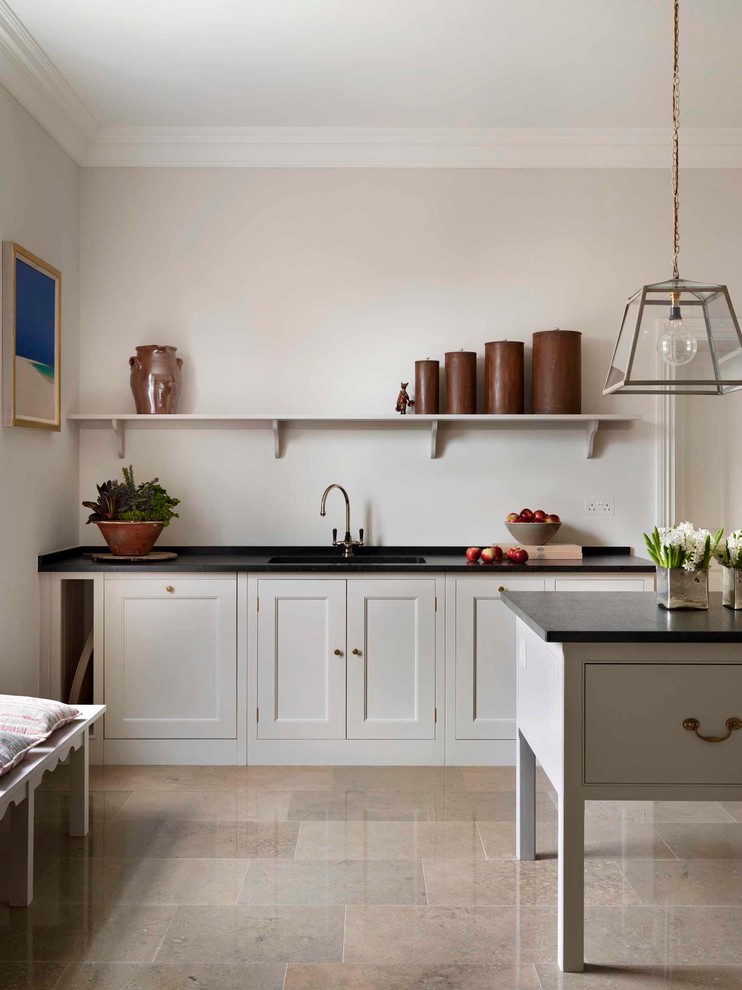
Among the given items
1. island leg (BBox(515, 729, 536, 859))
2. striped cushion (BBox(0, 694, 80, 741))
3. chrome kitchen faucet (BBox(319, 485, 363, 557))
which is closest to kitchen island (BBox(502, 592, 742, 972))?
island leg (BBox(515, 729, 536, 859))

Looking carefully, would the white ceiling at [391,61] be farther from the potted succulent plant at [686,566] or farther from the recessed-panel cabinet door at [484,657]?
the recessed-panel cabinet door at [484,657]

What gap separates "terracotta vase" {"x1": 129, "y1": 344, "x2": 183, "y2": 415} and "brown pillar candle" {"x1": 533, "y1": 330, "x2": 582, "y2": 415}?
1739 millimetres

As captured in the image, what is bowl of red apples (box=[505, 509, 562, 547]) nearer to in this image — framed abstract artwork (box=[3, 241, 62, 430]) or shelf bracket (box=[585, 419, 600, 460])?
shelf bracket (box=[585, 419, 600, 460])

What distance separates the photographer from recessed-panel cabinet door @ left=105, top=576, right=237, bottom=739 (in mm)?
3936

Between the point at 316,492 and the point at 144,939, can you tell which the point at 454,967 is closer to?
the point at 144,939

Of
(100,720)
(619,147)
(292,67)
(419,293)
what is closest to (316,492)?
(419,293)

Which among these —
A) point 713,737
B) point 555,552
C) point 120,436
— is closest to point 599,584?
point 555,552

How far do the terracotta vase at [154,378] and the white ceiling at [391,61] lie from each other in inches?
42.7

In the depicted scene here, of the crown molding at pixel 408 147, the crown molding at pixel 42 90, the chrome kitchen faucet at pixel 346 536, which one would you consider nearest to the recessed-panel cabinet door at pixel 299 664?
the chrome kitchen faucet at pixel 346 536

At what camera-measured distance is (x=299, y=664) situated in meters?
3.94

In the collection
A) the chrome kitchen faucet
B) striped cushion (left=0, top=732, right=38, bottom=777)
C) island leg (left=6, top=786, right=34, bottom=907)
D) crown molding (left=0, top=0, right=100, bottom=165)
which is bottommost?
island leg (left=6, top=786, right=34, bottom=907)

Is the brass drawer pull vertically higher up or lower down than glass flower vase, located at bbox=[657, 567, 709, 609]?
lower down

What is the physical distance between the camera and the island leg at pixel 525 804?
2.97 meters

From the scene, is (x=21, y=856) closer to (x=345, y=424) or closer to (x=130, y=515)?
(x=130, y=515)
